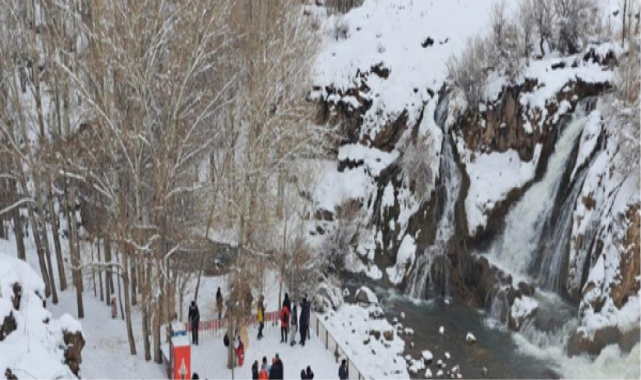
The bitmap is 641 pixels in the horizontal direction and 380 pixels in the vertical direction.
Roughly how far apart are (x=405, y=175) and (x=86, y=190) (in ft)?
45.6

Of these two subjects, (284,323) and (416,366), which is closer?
(284,323)

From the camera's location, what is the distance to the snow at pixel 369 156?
30484 millimetres

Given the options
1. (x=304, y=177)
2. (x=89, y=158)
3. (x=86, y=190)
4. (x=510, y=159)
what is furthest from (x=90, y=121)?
(x=510, y=159)

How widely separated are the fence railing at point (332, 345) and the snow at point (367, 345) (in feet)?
1.72

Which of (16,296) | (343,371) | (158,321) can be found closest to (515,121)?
Answer: (343,371)

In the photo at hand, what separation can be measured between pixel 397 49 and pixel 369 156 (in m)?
6.60

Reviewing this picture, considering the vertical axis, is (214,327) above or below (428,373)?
above

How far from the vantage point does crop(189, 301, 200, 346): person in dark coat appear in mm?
18938

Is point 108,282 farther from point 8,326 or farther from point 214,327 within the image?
point 8,326

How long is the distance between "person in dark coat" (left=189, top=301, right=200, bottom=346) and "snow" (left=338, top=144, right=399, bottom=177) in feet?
45.3

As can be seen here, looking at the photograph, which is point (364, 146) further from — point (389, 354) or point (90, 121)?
point (90, 121)

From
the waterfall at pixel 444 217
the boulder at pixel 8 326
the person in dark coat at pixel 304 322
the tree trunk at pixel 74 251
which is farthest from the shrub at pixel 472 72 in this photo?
the boulder at pixel 8 326

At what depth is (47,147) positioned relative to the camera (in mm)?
20016

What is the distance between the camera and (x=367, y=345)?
21.7 meters
